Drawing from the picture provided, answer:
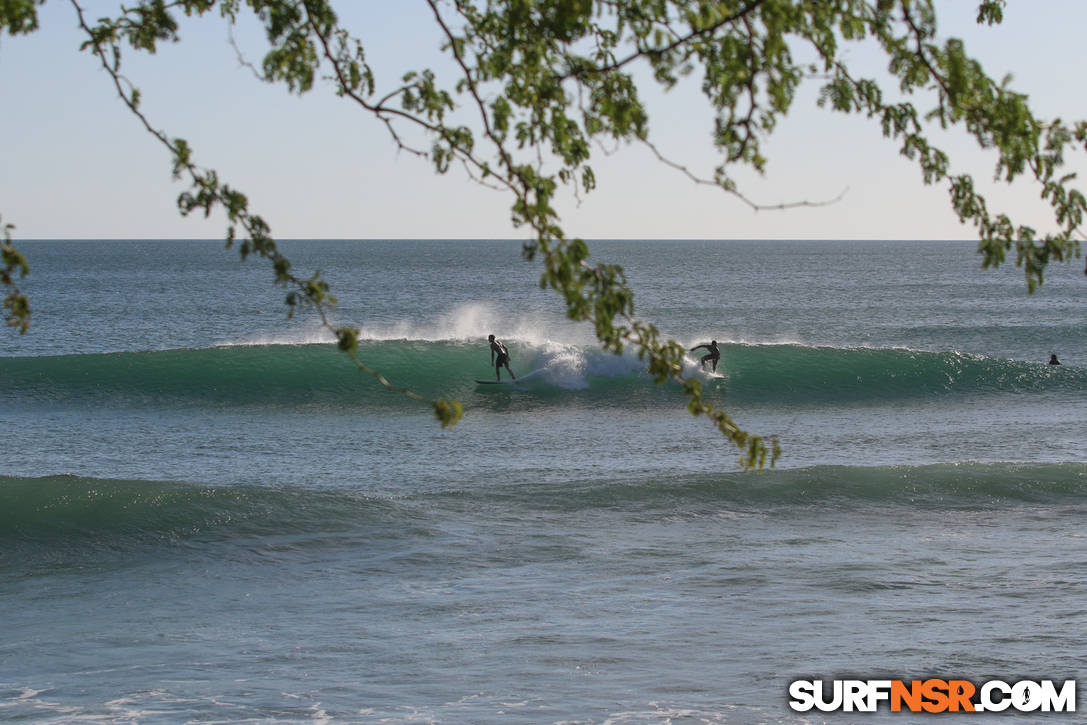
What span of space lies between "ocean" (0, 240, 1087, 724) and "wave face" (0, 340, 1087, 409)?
4.4 inches

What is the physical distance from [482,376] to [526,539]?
15.1 metres

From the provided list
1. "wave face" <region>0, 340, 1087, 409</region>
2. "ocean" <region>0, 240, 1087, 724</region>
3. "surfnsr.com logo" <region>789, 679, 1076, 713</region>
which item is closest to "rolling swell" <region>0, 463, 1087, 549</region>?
"ocean" <region>0, 240, 1087, 724</region>

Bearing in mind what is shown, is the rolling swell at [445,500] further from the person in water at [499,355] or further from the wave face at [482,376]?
the person in water at [499,355]

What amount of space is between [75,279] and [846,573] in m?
82.5

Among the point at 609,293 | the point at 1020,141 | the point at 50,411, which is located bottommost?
the point at 50,411

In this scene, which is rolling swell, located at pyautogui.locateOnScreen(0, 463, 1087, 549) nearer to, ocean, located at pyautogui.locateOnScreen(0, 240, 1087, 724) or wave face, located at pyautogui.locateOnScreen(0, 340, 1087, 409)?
ocean, located at pyautogui.locateOnScreen(0, 240, 1087, 724)

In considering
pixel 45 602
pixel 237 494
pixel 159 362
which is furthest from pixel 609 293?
pixel 159 362

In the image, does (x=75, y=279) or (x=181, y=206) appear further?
(x=75, y=279)

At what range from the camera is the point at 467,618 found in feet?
26.3

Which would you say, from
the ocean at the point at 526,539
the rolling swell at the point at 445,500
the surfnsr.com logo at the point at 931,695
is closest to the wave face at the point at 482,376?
the ocean at the point at 526,539

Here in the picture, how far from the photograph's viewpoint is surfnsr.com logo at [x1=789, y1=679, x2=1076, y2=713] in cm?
620

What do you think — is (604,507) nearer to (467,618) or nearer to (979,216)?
(467,618)

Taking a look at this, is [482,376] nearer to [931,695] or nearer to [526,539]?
[526,539]

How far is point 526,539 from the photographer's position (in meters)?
10.7
